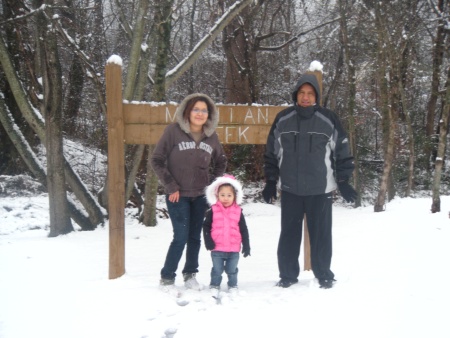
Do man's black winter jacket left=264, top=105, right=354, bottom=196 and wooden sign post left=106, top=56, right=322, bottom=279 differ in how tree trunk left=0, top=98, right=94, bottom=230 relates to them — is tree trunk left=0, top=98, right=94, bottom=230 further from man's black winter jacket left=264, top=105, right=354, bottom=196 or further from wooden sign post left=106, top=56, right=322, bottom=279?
man's black winter jacket left=264, top=105, right=354, bottom=196

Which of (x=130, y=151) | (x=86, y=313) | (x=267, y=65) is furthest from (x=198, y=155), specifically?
(x=267, y=65)

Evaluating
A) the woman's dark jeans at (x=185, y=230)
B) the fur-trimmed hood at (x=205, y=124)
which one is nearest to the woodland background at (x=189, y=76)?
the fur-trimmed hood at (x=205, y=124)

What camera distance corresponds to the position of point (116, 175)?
165 inches

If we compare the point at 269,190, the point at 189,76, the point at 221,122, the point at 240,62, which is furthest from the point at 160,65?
the point at 189,76

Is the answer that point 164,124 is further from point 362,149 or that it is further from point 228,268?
point 362,149

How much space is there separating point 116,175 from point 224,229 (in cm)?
128

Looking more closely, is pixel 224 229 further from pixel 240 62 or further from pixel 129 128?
pixel 240 62

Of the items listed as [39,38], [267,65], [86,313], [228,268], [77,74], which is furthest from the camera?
[267,65]

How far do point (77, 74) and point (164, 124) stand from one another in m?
10.6

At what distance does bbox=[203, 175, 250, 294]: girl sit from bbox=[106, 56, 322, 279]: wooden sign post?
0.96 m

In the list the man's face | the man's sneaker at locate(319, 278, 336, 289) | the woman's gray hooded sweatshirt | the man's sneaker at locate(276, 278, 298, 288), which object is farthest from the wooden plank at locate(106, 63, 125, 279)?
the man's sneaker at locate(319, 278, 336, 289)

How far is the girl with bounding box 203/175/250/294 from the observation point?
3.67 meters

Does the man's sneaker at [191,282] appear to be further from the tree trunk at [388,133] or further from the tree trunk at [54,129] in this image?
the tree trunk at [388,133]

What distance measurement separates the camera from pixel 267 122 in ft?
15.2
